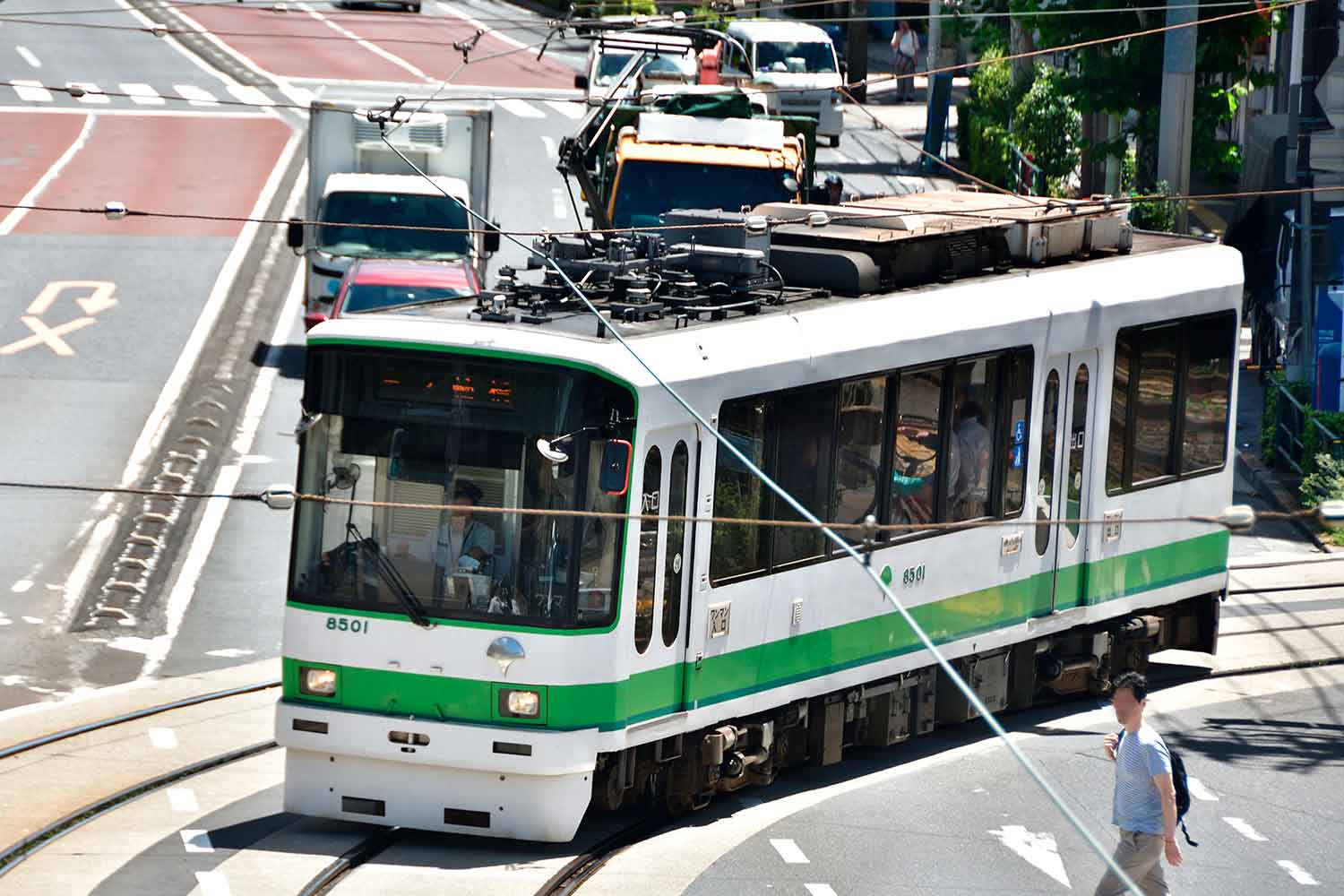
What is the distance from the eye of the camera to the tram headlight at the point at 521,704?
12.8 meters

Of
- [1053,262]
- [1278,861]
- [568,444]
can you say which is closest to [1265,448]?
[1053,262]

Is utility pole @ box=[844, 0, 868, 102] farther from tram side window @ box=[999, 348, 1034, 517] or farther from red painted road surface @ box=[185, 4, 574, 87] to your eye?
tram side window @ box=[999, 348, 1034, 517]

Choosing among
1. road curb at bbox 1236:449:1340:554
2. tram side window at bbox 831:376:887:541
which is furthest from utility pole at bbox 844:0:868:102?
tram side window at bbox 831:376:887:541

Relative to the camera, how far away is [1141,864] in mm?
11297

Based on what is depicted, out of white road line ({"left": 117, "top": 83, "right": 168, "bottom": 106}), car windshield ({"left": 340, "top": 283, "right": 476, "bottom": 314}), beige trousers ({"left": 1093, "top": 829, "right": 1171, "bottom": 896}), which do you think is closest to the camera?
beige trousers ({"left": 1093, "top": 829, "right": 1171, "bottom": 896})

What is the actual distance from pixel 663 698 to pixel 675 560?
80cm

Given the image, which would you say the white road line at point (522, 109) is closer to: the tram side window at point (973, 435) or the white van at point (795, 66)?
the white van at point (795, 66)

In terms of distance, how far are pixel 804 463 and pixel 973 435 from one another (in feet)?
6.35

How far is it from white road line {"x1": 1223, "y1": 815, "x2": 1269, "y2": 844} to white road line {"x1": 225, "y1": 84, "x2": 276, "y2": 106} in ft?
117

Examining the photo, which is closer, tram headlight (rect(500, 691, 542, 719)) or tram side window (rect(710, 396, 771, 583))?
tram headlight (rect(500, 691, 542, 719))

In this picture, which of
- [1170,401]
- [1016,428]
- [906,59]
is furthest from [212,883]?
[906,59]

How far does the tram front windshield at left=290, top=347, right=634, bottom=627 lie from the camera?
12820mm

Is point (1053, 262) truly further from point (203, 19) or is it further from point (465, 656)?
point (203, 19)

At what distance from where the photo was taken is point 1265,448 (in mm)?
26016
